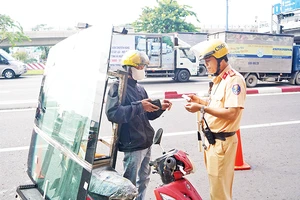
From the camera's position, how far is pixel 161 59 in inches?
603

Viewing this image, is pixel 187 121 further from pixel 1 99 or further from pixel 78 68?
pixel 1 99

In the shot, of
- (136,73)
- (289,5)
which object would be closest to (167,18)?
(289,5)

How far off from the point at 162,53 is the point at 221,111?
42.9ft

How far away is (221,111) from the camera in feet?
7.98

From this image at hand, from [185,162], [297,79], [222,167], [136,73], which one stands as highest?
[136,73]

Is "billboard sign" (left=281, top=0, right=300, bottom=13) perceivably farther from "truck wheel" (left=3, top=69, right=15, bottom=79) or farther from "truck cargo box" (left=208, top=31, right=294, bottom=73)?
"truck wheel" (left=3, top=69, right=15, bottom=79)

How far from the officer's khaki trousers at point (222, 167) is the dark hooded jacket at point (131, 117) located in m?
0.57

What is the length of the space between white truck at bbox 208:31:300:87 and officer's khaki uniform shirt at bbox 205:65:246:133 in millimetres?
10855

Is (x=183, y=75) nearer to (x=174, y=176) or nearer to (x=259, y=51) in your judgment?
(x=259, y=51)

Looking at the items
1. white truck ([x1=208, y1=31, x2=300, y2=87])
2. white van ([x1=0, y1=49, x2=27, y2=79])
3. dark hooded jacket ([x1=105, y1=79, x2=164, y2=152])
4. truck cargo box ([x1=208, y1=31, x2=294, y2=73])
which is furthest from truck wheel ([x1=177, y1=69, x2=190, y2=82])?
dark hooded jacket ([x1=105, y1=79, x2=164, y2=152])

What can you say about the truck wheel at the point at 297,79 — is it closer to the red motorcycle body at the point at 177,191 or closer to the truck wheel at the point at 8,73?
the red motorcycle body at the point at 177,191

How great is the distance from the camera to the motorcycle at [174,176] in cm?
226

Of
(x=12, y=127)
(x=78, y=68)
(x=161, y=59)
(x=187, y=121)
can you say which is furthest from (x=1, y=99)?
(x=78, y=68)

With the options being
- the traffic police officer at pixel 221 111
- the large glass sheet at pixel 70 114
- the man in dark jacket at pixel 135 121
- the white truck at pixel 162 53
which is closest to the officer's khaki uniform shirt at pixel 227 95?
the traffic police officer at pixel 221 111
